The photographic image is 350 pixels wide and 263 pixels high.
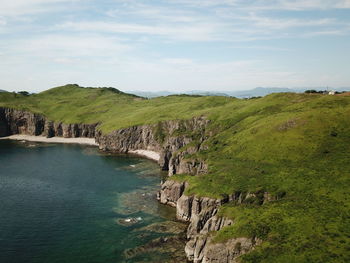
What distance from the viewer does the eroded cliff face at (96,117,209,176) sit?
441ft

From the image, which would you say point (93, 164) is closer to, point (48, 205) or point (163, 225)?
point (48, 205)

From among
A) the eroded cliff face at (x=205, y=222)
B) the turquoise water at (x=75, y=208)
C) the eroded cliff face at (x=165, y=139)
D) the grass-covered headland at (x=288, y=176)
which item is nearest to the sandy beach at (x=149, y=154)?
the eroded cliff face at (x=165, y=139)

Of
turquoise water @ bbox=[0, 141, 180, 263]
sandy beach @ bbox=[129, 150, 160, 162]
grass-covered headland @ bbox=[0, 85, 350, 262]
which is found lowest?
turquoise water @ bbox=[0, 141, 180, 263]

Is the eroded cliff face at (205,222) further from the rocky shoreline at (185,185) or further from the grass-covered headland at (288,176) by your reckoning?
the grass-covered headland at (288,176)

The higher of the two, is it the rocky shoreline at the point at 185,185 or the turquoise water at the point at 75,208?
the rocky shoreline at the point at 185,185

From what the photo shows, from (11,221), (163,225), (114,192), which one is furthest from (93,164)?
(163,225)

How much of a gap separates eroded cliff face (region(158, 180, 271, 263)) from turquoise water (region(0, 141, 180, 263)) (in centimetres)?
602

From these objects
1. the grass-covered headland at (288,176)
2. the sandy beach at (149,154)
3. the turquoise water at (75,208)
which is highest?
the grass-covered headland at (288,176)

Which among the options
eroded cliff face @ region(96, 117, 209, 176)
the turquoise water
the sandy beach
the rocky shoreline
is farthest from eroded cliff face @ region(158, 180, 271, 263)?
the sandy beach

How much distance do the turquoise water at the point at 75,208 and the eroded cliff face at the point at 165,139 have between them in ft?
37.0

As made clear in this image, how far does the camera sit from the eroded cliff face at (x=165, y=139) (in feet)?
441

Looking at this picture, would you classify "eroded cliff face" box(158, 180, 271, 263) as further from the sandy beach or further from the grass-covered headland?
the sandy beach

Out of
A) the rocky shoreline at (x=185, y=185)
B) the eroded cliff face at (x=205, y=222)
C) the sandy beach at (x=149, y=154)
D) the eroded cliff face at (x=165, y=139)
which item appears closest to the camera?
the eroded cliff face at (x=205, y=222)

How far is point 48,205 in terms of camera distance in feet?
326
